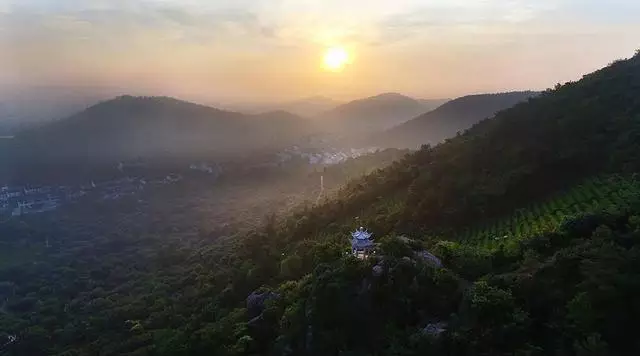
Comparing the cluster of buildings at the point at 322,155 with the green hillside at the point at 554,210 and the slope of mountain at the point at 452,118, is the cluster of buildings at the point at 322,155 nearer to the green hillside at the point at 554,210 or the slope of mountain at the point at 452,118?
the slope of mountain at the point at 452,118

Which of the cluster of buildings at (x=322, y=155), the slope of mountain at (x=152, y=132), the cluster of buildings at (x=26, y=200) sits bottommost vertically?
the cluster of buildings at (x=26, y=200)

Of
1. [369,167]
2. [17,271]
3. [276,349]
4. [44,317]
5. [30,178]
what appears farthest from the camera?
[30,178]

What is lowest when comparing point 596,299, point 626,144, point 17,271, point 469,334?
point 17,271

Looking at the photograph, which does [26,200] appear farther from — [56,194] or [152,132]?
[152,132]

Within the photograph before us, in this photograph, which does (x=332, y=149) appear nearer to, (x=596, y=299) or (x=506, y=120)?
(x=506, y=120)

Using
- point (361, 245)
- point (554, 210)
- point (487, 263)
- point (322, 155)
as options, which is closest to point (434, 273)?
point (487, 263)

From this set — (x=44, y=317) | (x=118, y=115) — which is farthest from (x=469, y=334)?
(x=118, y=115)

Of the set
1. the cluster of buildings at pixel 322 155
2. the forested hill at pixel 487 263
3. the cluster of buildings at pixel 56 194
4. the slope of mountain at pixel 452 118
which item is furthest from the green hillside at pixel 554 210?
the cluster of buildings at pixel 322 155
